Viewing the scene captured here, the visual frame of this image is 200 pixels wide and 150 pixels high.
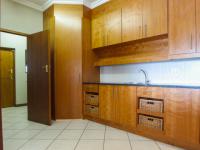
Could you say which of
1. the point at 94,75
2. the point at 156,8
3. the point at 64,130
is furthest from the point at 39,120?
the point at 156,8

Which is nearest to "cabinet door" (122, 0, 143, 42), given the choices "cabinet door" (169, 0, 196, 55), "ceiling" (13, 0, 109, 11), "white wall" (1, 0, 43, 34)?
"cabinet door" (169, 0, 196, 55)

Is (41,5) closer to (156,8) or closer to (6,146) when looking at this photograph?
(156,8)

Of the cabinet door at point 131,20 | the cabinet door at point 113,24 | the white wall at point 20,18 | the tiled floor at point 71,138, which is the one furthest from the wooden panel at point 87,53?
the white wall at point 20,18

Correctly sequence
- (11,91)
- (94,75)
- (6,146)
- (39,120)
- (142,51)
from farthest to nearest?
(11,91) < (94,75) < (39,120) < (142,51) < (6,146)

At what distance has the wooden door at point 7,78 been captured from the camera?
4646mm

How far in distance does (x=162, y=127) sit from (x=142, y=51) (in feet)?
4.63

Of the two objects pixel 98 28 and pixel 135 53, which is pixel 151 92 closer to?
pixel 135 53

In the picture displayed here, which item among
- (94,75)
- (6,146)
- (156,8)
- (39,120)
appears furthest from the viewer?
(94,75)

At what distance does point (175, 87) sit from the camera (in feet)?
6.54

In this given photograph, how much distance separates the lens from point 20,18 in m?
3.48

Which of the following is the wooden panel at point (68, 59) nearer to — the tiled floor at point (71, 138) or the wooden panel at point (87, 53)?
the wooden panel at point (87, 53)

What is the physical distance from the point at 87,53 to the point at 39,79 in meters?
1.18

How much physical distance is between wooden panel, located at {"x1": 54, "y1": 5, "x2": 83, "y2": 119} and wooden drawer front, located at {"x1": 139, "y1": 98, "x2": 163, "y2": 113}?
4.75 ft

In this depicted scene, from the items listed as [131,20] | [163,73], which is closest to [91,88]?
[163,73]
